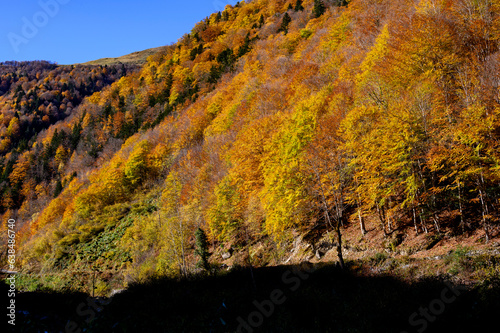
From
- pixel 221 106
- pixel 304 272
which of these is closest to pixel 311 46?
pixel 221 106

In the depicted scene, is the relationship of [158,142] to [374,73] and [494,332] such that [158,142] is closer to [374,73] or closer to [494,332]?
[374,73]

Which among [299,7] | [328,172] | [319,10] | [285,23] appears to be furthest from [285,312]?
[299,7]

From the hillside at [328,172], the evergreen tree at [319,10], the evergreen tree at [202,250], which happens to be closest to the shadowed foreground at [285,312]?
the hillside at [328,172]

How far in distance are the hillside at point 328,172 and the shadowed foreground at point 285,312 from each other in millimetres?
2169

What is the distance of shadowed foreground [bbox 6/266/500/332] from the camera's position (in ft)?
26.3

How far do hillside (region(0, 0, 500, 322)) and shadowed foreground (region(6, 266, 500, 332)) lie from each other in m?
2.17

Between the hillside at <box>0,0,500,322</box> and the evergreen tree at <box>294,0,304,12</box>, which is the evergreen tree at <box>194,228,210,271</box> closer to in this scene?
the hillside at <box>0,0,500,322</box>

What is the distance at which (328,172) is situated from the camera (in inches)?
720

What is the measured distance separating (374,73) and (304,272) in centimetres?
2153

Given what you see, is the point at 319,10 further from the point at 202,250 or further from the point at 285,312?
the point at 285,312

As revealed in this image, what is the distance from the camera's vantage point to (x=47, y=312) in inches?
397

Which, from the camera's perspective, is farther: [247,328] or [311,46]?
[311,46]

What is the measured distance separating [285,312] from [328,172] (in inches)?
421

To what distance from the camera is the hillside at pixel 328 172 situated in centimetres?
1597
